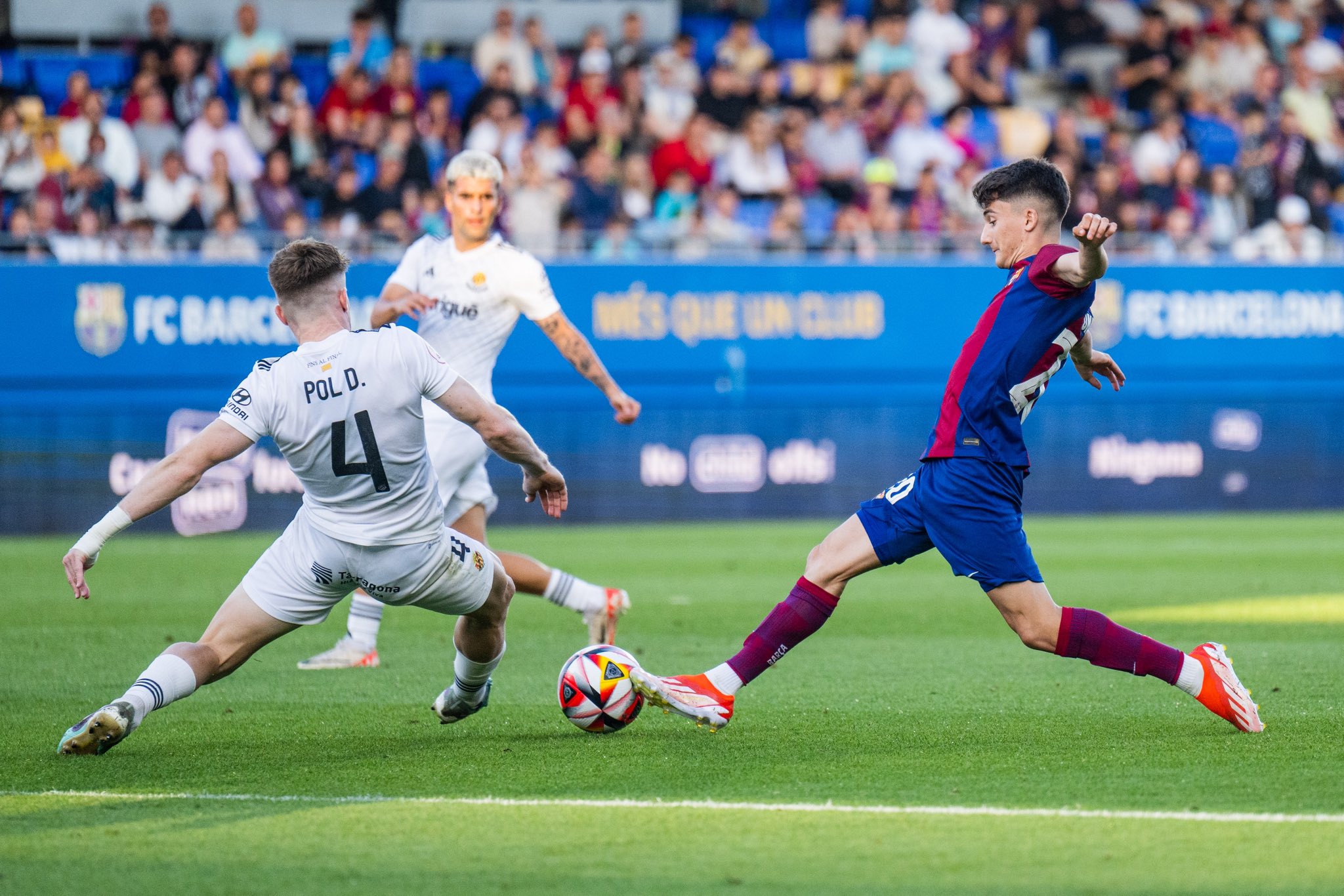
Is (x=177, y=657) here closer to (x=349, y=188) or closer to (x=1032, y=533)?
(x=1032, y=533)

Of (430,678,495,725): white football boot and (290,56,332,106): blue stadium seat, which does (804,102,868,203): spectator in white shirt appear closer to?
(290,56,332,106): blue stadium seat

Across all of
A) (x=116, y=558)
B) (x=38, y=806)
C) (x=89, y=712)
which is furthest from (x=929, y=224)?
(x=38, y=806)

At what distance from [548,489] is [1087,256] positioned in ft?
6.13

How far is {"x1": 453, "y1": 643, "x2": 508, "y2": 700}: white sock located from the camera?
19.5 ft

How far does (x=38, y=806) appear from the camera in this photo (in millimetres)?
4918

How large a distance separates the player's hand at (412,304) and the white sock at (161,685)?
1.99 m

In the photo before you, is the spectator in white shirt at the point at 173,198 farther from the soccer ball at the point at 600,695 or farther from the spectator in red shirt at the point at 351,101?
the soccer ball at the point at 600,695

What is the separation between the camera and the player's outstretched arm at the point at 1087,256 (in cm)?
505

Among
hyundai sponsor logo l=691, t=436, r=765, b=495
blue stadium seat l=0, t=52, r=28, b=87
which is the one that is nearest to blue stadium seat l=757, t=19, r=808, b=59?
hyundai sponsor logo l=691, t=436, r=765, b=495

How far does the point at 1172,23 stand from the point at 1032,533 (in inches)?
533

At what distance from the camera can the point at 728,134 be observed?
20453mm

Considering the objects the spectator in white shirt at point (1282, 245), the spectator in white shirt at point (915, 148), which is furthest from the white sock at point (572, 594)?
the spectator in white shirt at point (1282, 245)

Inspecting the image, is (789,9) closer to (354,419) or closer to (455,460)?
(455,460)

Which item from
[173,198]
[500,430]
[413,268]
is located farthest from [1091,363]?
[173,198]
